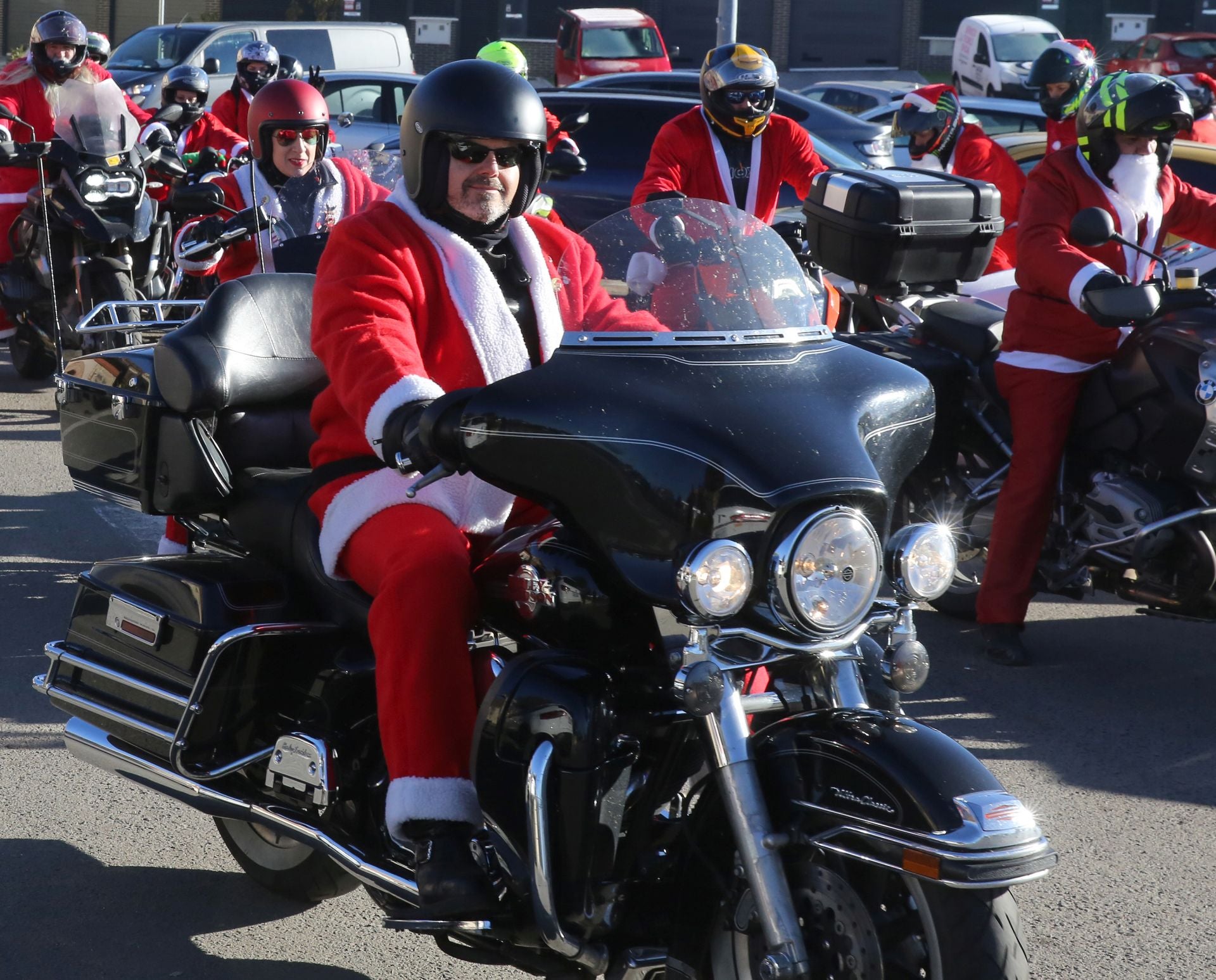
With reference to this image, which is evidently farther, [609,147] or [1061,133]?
[609,147]

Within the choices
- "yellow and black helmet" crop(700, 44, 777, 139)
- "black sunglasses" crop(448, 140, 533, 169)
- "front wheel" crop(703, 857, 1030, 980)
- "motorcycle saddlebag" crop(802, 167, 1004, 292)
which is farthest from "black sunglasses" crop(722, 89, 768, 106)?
"front wheel" crop(703, 857, 1030, 980)

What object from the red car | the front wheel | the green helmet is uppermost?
the green helmet

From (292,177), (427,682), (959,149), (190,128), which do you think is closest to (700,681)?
(427,682)

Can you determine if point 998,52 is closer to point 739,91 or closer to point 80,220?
point 80,220

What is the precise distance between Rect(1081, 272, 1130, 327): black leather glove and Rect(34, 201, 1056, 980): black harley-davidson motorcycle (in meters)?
2.29

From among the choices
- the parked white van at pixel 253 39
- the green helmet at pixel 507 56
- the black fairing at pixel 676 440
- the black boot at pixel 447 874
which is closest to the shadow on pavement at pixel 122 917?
the black boot at pixel 447 874

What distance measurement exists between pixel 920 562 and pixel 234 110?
31.0 feet

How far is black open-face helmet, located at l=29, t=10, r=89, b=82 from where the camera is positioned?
9.14 m

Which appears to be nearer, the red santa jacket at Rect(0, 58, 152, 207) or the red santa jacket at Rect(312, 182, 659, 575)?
the red santa jacket at Rect(312, 182, 659, 575)

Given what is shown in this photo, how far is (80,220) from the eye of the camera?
369 inches

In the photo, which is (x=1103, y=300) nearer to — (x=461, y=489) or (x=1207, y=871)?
(x=1207, y=871)

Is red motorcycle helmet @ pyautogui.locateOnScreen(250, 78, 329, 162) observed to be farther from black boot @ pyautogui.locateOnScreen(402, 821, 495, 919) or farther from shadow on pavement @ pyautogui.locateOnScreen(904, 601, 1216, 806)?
black boot @ pyautogui.locateOnScreen(402, 821, 495, 919)

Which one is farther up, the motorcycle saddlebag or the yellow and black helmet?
the yellow and black helmet

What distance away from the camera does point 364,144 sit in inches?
587
